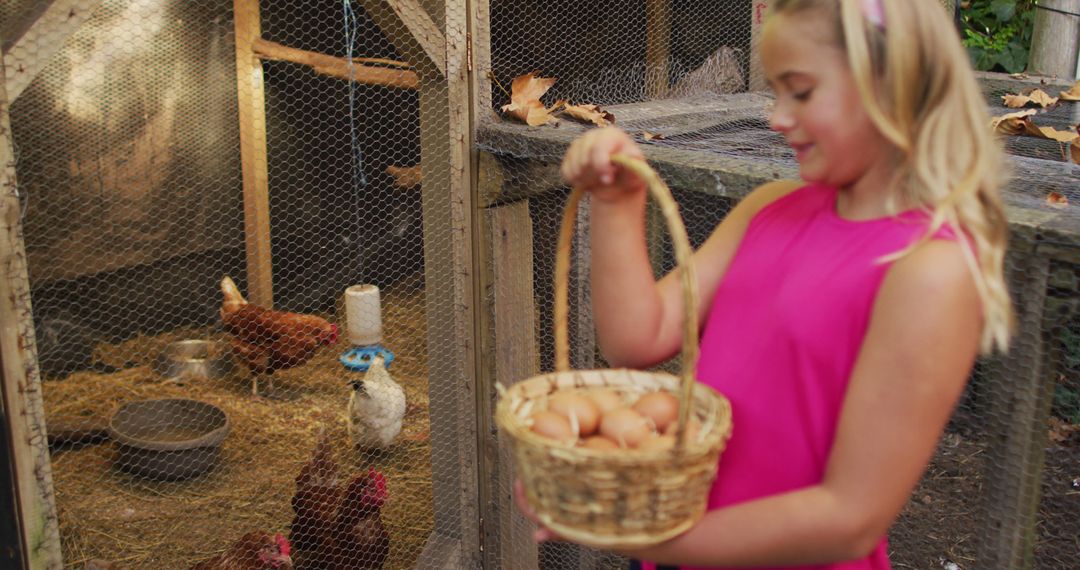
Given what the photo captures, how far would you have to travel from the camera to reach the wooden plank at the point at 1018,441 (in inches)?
59.6

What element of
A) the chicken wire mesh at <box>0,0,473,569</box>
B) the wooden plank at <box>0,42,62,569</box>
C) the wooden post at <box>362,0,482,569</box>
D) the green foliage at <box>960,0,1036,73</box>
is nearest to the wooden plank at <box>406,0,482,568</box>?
the wooden post at <box>362,0,482,569</box>

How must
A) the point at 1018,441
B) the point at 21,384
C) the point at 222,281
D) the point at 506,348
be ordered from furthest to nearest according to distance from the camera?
the point at 222,281, the point at 506,348, the point at 21,384, the point at 1018,441

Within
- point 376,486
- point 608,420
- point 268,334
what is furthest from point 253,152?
point 608,420

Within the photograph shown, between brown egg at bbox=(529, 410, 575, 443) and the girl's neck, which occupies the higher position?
the girl's neck

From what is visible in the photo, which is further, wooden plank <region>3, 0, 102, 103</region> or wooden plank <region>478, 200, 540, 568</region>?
wooden plank <region>478, 200, 540, 568</region>

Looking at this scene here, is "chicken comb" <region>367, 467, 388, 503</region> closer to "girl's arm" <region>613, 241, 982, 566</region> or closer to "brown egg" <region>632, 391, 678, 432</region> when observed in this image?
"brown egg" <region>632, 391, 678, 432</region>

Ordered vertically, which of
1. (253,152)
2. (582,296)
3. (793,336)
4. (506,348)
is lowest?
(506,348)

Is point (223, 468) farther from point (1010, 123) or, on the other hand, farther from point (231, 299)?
point (1010, 123)

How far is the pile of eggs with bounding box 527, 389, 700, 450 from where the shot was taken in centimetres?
100

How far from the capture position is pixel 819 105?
3.07ft

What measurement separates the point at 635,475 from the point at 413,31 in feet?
4.85

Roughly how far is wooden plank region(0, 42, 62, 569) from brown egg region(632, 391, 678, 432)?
1229mm

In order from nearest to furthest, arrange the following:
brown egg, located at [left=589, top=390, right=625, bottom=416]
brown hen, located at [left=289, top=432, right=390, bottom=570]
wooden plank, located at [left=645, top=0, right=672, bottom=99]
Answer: brown egg, located at [left=589, top=390, right=625, bottom=416] < brown hen, located at [left=289, top=432, right=390, bottom=570] < wooden plank, located at [left=645, top=0, right=672, bottom=99]

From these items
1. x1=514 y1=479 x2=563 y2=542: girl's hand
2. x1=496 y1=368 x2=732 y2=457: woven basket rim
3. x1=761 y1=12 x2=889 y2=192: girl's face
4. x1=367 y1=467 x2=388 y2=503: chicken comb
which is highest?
x1=761 y1=12 x2=889 y2=192: girl's face
